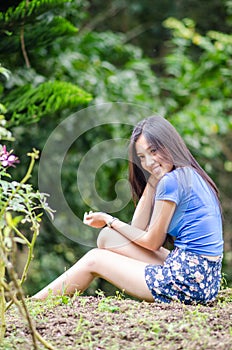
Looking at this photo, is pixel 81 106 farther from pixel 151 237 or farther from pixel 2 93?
pixel 151 237

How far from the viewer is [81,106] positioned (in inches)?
228

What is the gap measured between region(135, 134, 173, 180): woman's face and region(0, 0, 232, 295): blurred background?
1.33 meters

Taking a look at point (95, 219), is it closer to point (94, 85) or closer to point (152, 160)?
point (152, 160)

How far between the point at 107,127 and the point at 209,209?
9.05ft

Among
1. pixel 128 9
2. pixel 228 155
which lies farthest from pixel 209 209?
pixel 128 9

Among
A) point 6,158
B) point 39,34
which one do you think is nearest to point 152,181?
point 6,158

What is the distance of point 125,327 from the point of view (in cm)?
257

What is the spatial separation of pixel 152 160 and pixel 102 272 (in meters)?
0.63

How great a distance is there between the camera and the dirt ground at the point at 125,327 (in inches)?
93.5

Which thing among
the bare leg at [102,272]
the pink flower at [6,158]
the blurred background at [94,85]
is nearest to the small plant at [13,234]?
the pink flower at [6,158]

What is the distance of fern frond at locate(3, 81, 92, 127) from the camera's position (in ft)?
16.6

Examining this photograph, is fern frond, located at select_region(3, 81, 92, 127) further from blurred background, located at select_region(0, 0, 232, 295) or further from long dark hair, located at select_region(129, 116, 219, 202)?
long dark hair, located at select_region(129, 116, 219, 202)

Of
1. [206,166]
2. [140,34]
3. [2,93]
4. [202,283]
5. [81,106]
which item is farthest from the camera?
[140,34]

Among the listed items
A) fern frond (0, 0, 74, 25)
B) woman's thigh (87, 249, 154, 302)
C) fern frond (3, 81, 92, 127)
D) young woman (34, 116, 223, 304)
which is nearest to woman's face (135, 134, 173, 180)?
young woman (34, 116, 223, 304)
